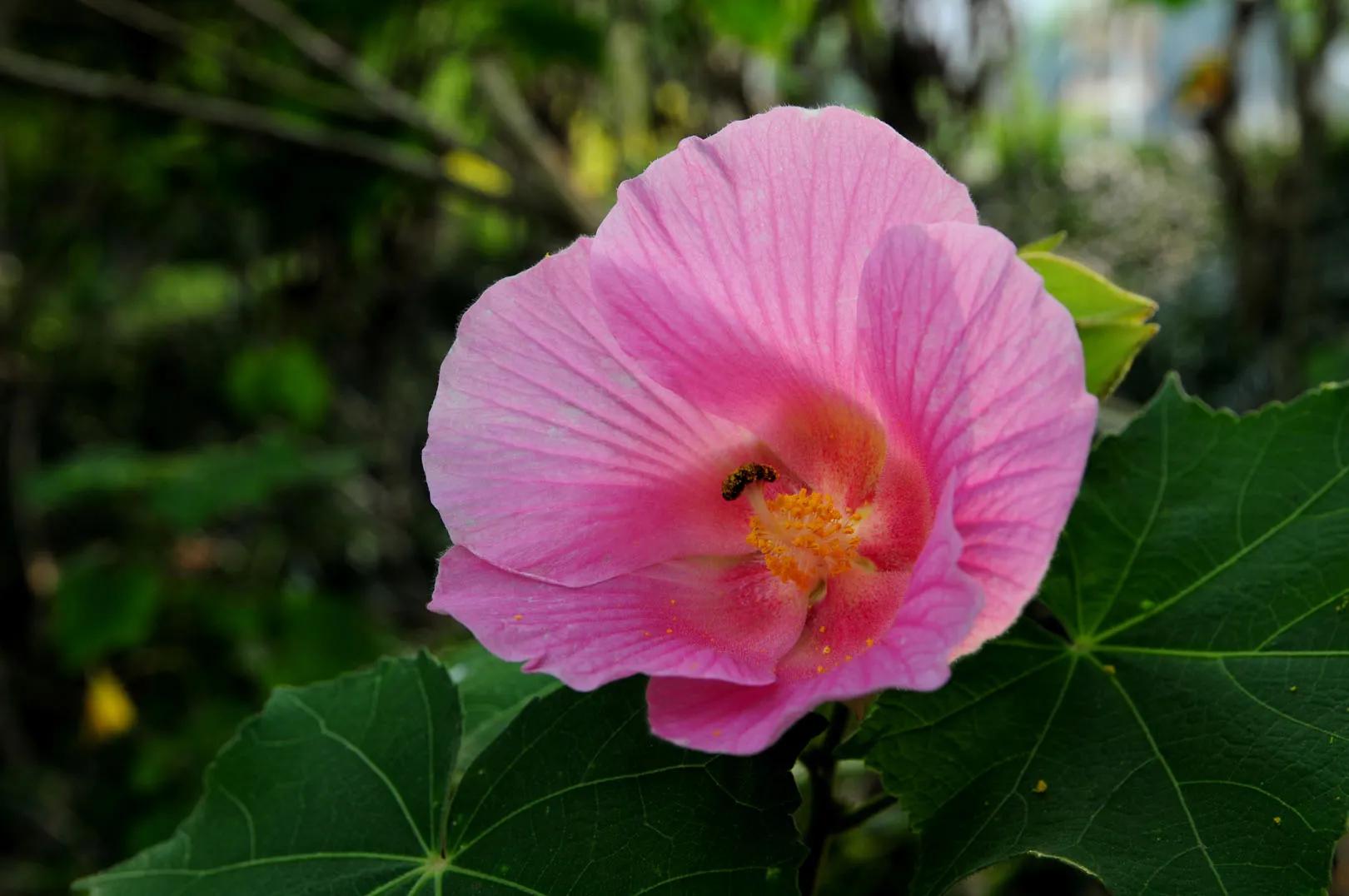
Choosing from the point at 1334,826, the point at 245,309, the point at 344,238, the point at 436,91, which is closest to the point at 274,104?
the point at 344,238

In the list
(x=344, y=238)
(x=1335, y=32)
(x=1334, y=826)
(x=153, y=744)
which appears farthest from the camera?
(x=344, y=238)

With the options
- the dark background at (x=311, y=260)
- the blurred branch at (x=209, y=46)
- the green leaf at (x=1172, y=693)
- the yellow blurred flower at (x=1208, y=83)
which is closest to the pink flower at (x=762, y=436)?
the green leaf at (x=1172, y=693)

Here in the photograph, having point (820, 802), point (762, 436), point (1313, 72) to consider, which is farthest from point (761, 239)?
point (1313, 72)

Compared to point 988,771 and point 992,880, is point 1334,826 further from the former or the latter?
point 992,880

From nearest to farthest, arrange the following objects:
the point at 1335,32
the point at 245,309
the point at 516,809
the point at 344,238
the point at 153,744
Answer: the point at 516,809 → the point at 1335,32 → the point at 153,744 → the point at 344,238 → the point at 245,309

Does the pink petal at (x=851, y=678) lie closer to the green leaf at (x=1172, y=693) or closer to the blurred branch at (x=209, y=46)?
the green leaf at (x=1172, y=693)
